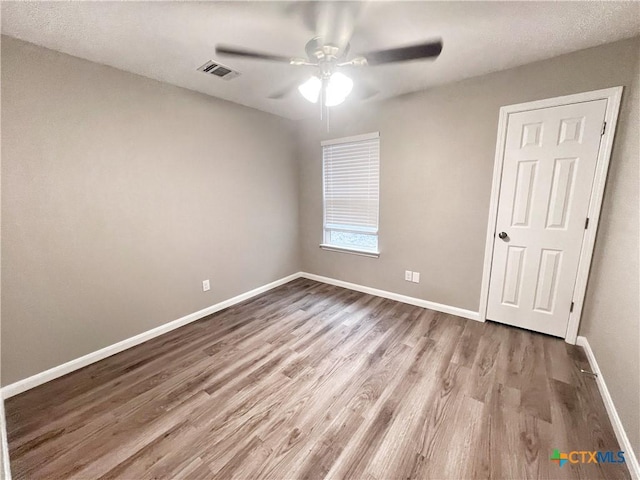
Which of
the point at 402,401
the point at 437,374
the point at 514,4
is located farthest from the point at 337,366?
the point at 514,4

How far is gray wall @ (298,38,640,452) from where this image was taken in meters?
1.64

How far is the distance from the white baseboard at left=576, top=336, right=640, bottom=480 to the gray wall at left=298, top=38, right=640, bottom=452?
0.22ft

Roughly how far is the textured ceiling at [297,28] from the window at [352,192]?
1143mm

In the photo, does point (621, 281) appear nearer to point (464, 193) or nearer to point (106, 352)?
point (464, 193)

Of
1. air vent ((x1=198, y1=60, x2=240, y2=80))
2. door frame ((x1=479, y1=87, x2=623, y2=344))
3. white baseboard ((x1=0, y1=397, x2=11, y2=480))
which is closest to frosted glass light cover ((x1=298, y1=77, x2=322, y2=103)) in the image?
air vent ((x1=198, y1=60, x2=240, y2=80))

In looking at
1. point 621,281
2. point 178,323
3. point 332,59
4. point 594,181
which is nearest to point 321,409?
point 178,323

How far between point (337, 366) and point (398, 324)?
3.03 feet

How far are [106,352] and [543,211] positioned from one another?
4.03m

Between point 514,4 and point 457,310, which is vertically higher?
point 514,4

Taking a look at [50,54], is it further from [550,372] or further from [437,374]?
[550,372]

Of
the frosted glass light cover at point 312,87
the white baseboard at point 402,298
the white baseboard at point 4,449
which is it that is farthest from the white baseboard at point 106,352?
the frosted glass light cover at point 312,87

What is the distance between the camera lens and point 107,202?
6.98 ft

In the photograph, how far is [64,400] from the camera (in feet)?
5.78

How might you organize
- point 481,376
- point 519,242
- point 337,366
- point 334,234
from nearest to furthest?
point 481,376, point 337,366, point 519,242, point 334,234
